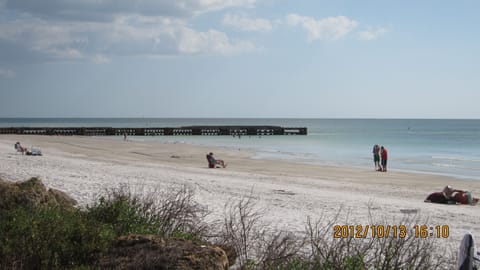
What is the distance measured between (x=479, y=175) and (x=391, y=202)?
14632 mm

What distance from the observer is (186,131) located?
81.9m

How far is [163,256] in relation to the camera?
4578 mm

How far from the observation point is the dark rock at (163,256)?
4.47 meters

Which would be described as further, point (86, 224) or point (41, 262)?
point (86, 224)

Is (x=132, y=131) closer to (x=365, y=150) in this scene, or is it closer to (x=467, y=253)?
(x=365, y=150)

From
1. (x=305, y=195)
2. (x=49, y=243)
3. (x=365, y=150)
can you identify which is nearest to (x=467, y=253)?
(x=49, y=243)

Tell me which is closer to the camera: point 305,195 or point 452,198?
point 452,198

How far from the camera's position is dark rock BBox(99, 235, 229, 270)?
4.47 m

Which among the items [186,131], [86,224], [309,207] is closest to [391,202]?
[309,207]

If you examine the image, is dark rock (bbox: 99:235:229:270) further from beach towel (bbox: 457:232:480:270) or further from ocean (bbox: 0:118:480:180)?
ocean (bbox: 0:118:480:180)

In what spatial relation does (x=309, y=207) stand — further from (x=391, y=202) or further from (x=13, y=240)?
(x=13, y=240)
